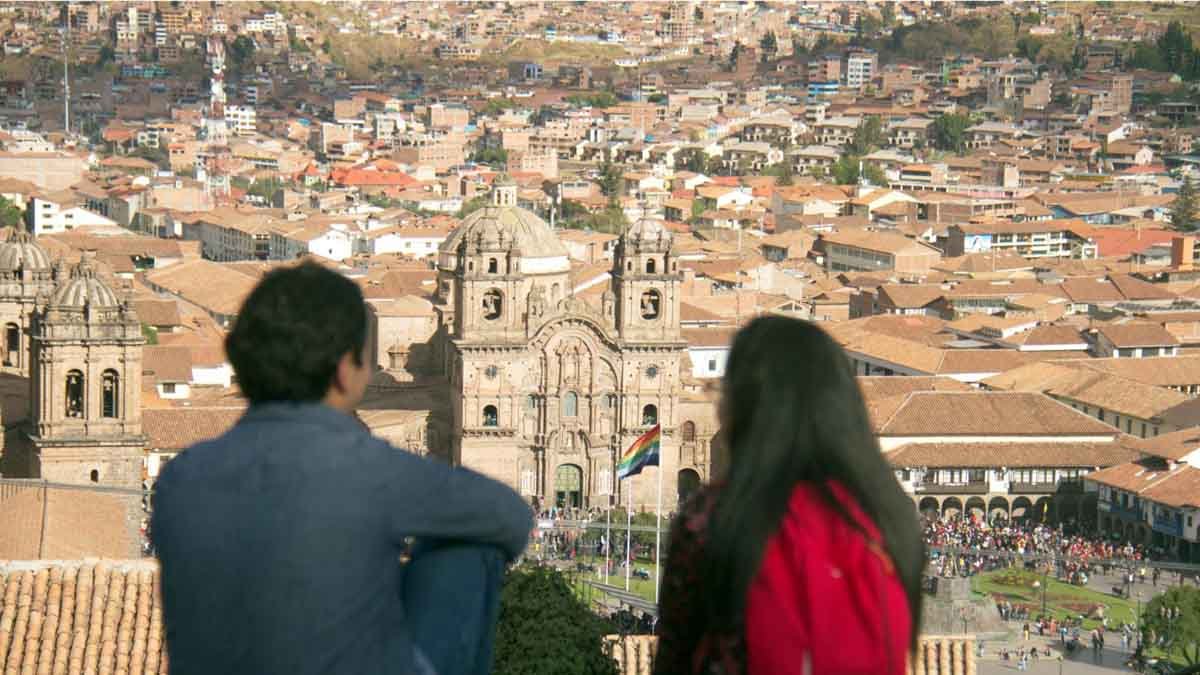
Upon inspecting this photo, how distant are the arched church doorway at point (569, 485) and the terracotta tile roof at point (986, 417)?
464 cm

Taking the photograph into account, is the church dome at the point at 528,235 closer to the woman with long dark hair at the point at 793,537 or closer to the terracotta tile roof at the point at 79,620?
the terracotta tile roof at the point at 79,620

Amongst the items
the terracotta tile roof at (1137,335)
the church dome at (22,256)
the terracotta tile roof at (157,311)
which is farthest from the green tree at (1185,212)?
the church dome at (22,256)

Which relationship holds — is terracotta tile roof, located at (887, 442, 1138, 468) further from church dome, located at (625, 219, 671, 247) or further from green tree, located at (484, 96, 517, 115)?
green tree, located at (484, 96, 517, 115)

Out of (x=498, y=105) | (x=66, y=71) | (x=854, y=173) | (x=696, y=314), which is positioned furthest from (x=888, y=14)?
(x=696, y=314)

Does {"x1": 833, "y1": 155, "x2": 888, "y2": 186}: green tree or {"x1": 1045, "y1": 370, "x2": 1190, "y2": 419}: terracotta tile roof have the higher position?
{"x1": 1045, "y1": 370, "x2": 1190, "y2": 419}: terracotta tile roof

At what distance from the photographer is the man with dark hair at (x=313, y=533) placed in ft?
13.4

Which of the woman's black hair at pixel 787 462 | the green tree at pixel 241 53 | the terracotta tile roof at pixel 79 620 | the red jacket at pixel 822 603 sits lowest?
the green tree at pixel 241 53

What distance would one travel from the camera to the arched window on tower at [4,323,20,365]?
34156 mm

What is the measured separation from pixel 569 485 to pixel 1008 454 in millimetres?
6604

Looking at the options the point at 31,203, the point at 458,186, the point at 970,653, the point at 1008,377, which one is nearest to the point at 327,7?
the point at 458,186

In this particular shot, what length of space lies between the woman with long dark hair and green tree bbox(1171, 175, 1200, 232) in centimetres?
7352

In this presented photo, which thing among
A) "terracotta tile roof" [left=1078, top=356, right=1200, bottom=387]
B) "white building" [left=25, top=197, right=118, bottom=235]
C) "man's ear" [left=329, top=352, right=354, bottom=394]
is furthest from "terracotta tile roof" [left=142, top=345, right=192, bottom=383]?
"man's ear" [left=329, top=352, right=354, bottom=394]

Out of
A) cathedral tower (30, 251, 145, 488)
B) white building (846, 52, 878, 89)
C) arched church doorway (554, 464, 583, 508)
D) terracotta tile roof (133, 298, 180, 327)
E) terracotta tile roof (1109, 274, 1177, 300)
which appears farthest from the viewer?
white building (846, 52, 878, 89)

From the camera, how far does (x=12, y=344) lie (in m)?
34.4
